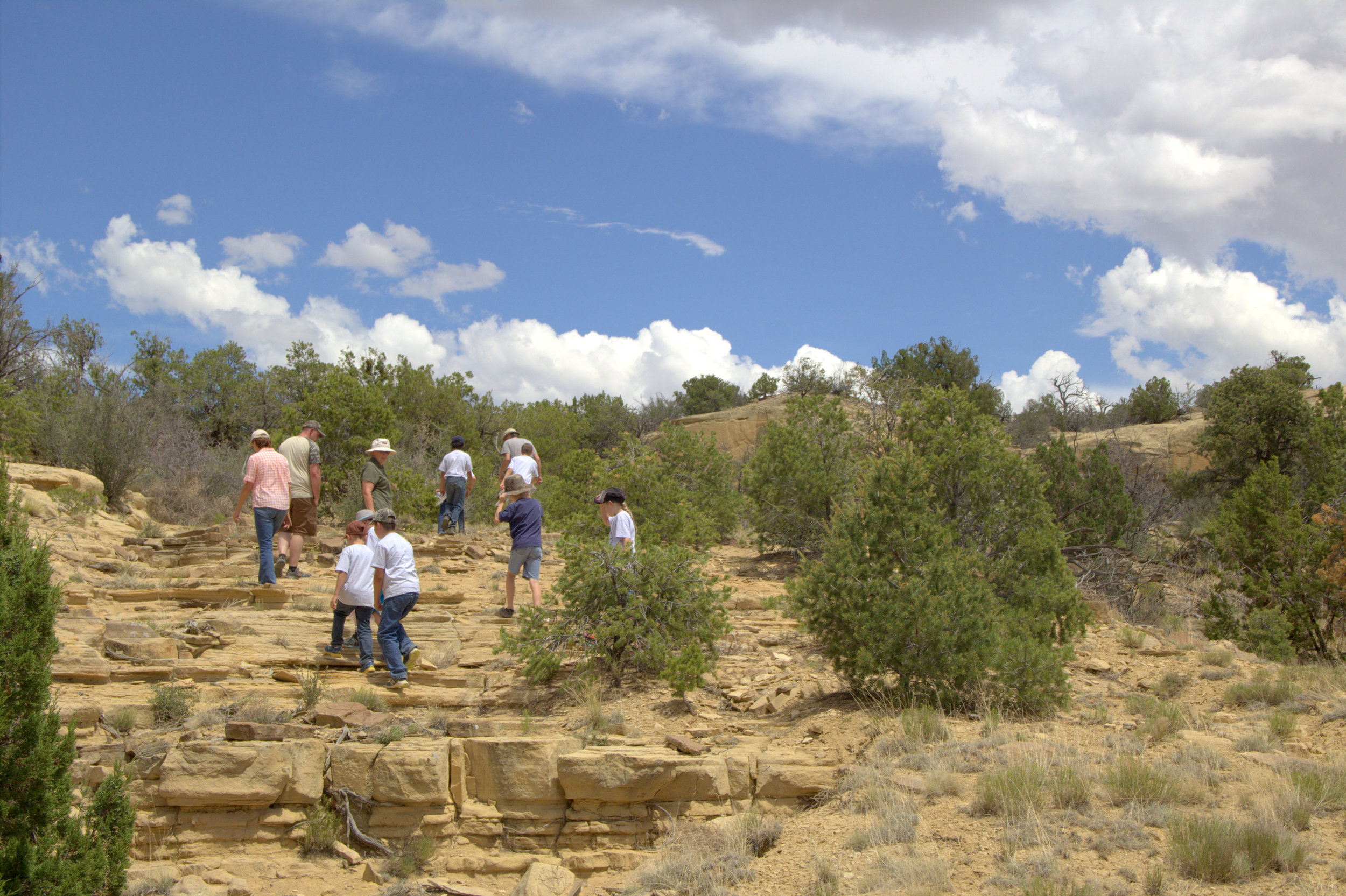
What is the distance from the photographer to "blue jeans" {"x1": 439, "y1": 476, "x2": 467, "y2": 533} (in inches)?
572

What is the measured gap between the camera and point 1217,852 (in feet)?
14.7

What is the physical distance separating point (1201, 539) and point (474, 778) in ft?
54.4

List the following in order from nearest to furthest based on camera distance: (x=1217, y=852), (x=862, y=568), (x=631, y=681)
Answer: (x=1217, y=852)
(x=862, y=568)
(x=631, y=681)

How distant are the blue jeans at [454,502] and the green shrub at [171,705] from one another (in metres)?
7.53

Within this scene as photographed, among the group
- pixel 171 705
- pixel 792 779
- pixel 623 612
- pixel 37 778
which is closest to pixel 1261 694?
pixel 792 779

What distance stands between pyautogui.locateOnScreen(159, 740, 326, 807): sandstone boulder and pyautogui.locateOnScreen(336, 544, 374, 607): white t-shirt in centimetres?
180

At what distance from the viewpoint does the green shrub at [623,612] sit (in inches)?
309

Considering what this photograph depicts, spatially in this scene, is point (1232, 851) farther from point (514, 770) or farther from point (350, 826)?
point (350, 826)

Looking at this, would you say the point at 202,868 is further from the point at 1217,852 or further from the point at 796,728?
the point at 1217,852

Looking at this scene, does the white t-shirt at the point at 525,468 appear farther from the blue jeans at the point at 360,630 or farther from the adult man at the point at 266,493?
the blue jeans at the point at 360,630

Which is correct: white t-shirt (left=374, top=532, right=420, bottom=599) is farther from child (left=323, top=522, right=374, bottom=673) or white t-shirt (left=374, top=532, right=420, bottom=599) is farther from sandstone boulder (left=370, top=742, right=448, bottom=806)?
sandstone boulder (left=370, top=742, right=448, bottom=806)

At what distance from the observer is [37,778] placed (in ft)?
15.1

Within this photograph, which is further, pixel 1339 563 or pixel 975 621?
pixel 1339 563

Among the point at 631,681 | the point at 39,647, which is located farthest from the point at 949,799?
the point at 39,647
